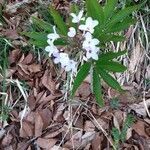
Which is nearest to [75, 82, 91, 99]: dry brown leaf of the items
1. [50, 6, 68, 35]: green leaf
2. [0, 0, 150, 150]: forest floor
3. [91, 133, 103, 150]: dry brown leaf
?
[0, 0, 150, 150]: forest floor

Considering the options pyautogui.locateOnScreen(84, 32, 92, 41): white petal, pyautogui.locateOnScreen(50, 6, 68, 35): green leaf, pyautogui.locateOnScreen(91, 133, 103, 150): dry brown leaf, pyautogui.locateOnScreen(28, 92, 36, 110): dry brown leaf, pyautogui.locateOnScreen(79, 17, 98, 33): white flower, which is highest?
pyautogui.locateOnScreen(50, 6, 68, 35): green leaf

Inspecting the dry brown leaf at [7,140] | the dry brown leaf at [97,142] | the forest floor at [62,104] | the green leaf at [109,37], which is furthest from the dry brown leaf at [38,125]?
the green leaf at [109,37]

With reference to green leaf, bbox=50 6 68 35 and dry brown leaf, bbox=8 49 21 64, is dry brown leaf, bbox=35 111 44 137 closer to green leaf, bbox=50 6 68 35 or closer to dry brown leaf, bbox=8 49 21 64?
dry brown leaf, bbox=8 49 21 64

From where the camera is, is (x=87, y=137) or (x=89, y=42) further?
(x=87, y=137)

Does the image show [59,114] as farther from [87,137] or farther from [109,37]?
[109,37]

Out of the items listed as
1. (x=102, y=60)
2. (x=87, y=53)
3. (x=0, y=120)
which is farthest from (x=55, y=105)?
(x=87, y=53)

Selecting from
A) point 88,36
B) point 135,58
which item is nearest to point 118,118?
point 135,58

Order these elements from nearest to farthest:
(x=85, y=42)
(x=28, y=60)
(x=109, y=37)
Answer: (x=85, y=42), (x=109, y=37), (x=28, y=60)
